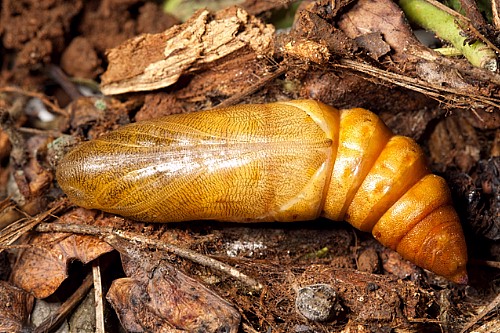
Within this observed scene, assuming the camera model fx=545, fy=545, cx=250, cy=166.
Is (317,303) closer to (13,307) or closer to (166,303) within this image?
(166,303)

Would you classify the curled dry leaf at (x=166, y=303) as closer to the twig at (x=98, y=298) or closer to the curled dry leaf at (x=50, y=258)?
the twig at (x=98, y=298)

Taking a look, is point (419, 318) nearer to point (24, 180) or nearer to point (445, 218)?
point (445, 218)

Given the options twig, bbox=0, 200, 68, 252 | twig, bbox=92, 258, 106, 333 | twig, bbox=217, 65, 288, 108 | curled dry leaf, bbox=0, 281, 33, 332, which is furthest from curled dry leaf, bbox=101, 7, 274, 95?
curled dry leaf, bbox=0, 281, 33, 332

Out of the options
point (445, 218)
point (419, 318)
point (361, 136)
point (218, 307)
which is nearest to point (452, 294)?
point (419, 318)

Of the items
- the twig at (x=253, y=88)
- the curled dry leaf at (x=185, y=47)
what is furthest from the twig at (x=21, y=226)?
the twig at (x=253, y=88)

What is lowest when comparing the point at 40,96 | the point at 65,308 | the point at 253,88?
the point at 65,308

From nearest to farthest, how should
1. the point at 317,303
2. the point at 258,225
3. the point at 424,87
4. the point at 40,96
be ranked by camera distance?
1. the point at 317,303
2. the point at 424,87
3. the point at 258,225
4. the point at 40,96

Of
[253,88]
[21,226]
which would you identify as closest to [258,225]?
[253,88]
